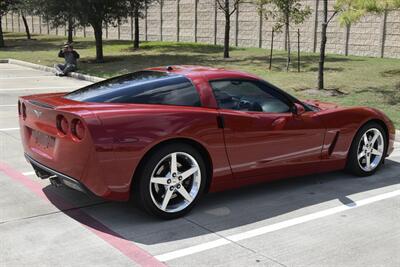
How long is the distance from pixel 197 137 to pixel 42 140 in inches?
57.3

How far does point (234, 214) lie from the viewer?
5.01 metres

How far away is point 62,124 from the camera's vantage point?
4652 mm

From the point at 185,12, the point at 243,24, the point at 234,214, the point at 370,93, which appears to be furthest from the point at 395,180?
the point at 185,12

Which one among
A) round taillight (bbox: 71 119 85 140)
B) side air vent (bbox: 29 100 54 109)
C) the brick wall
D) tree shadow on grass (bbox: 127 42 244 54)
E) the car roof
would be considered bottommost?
round taillight (bbox: 71 119 85 140)

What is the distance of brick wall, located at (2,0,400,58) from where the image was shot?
20891 mm

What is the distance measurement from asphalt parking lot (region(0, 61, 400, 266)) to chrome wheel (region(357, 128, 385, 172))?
20cm

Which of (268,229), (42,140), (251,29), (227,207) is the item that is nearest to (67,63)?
(251,29)

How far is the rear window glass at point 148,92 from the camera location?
490cm

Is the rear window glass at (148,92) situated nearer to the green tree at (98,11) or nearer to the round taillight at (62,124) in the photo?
the round taillight at (62,124)

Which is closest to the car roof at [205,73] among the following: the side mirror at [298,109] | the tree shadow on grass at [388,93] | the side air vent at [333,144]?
the side mirror at [298,109]

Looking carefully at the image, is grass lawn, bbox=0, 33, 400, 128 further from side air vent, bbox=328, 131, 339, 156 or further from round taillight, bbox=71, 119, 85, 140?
round taillight, bbox=71, 119, 85, 140

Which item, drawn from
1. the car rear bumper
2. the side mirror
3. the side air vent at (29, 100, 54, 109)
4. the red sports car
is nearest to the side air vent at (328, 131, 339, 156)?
the red sports car

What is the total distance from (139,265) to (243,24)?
931 inches

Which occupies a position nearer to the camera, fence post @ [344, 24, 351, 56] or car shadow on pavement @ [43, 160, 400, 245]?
car shadow on pavement @ [43, 160, 400, 245]
